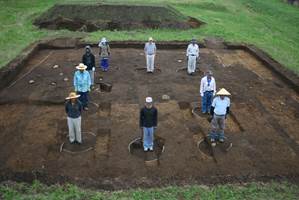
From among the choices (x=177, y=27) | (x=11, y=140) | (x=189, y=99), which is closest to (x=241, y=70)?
(x=189, y=99)

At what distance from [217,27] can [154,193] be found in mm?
19149

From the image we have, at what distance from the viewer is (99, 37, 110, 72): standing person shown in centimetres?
1731

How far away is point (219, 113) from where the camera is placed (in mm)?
11242

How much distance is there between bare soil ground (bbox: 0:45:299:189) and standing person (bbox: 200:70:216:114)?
529 millimetres

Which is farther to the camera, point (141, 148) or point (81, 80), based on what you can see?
point (81, 80)

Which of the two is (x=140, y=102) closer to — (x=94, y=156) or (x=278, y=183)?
(x=94, y=156)

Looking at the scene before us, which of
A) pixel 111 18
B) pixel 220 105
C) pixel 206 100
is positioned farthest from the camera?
pixel 111 18

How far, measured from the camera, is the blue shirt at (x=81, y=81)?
42.1ft

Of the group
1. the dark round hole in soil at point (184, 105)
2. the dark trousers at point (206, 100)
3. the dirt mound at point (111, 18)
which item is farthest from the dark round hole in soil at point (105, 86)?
the dirt mound at point (111, 18)

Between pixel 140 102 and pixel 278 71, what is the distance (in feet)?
24.0

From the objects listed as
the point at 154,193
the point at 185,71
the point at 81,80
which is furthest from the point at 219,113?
the point at 185,71

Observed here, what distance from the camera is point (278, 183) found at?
32.0 feet

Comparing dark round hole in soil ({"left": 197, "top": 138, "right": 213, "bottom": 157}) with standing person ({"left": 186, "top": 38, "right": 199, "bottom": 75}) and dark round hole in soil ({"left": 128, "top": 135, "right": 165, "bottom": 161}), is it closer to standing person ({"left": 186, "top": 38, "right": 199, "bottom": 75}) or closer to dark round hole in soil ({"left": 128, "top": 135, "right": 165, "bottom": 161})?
dark round hole in soil ({"left": 128, "top": 135, "right": 165, "bottom": 161})

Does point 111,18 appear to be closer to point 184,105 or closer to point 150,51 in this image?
point 150,51
